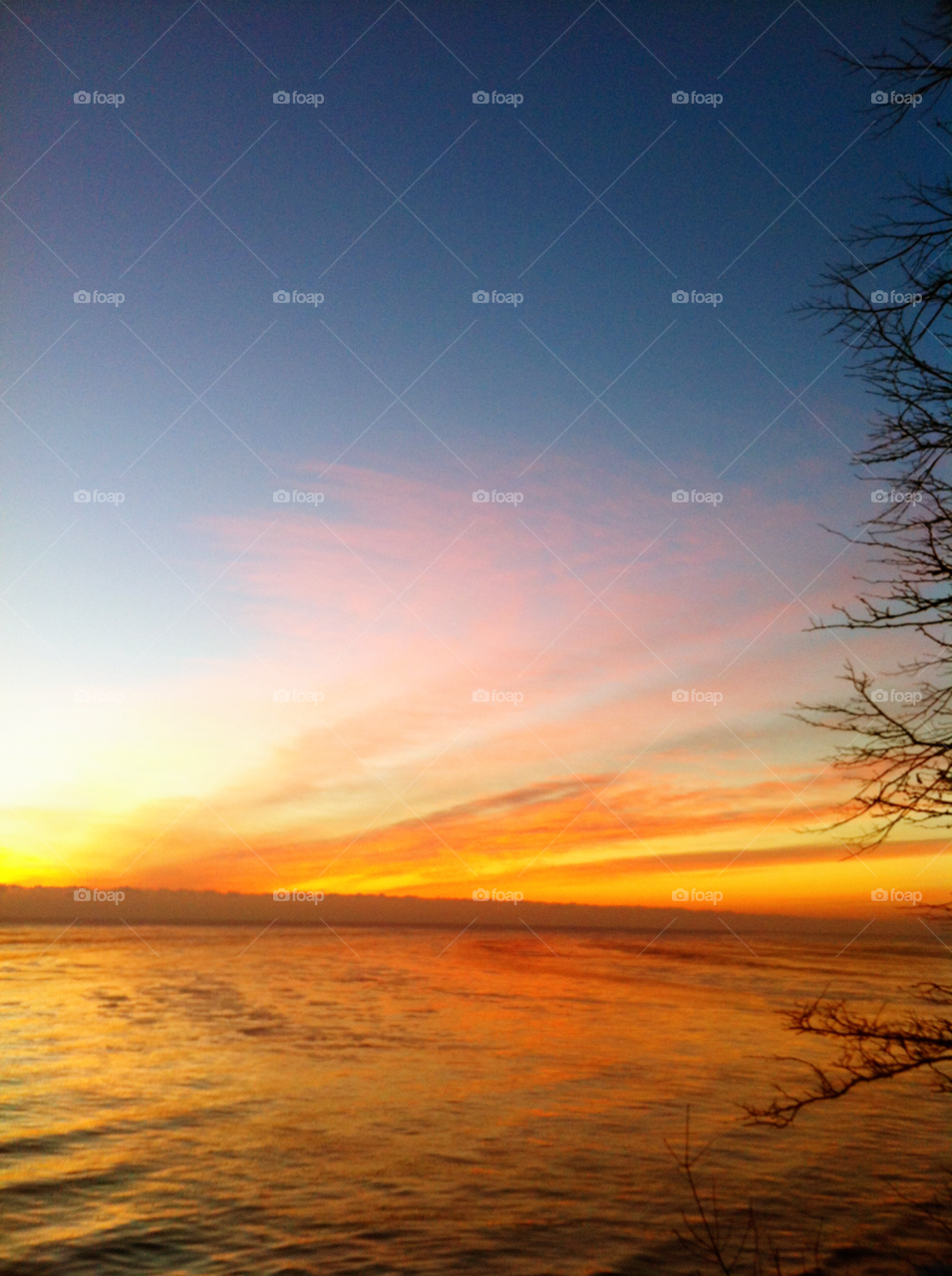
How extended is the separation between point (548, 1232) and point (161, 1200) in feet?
14.5

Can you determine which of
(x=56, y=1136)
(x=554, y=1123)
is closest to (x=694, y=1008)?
(x=554, y=1123)

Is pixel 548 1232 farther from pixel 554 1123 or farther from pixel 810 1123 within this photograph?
pixel 810 1123

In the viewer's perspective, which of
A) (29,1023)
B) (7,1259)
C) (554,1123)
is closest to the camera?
(7,1259)

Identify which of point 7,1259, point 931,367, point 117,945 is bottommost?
point 117,945

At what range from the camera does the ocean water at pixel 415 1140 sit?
33.0 ft

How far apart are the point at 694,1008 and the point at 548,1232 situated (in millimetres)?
24388

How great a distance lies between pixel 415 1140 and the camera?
14203 mm

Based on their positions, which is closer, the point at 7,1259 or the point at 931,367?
the point at 931,367

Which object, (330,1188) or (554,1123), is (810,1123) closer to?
(554,1123)

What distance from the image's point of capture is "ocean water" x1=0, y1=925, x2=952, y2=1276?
10047 millimetres

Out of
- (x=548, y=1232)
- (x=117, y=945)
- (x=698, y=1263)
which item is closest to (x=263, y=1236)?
(x=548, y=1232)

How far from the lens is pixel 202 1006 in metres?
30.8

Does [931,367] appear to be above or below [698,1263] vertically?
above

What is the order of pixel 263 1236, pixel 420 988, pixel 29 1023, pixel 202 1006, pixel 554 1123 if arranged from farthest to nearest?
pixel 420 988 → pixel 202 1006 → pixel 29 1023 → pixel 554 1123 → pixel 263 1236
